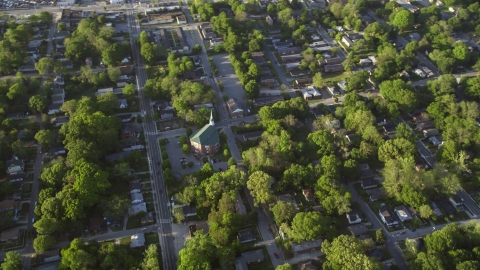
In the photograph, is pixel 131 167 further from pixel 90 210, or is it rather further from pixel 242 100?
pixel 242 100

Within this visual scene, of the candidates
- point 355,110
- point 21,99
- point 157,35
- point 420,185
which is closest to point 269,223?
point 420,185

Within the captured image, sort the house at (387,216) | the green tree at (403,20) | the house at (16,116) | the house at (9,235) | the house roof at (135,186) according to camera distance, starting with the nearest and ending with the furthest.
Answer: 1. the house at (9,235)
2. the house at (387,216)
3. the house roof at (135,186)
4. the house at (16,116)
5. the green tree at (403,20)

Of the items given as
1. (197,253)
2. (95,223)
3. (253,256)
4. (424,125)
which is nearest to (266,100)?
(424,125)

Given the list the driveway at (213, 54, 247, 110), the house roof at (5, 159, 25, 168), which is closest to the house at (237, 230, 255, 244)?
the driveway at (213, 54, 247, 110)

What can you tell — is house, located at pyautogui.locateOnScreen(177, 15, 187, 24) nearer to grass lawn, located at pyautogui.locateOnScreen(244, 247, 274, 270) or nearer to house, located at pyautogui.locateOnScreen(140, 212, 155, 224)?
house, located at pyautogui.locateOnScreen(140, 212, 155, 224)

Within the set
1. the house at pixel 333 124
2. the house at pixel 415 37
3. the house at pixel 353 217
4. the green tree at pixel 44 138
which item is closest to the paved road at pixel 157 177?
the green tree at pixel 44 138

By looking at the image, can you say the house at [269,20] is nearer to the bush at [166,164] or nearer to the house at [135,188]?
the bush at [166,164]

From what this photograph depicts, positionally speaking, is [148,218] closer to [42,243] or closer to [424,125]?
[42,243]
